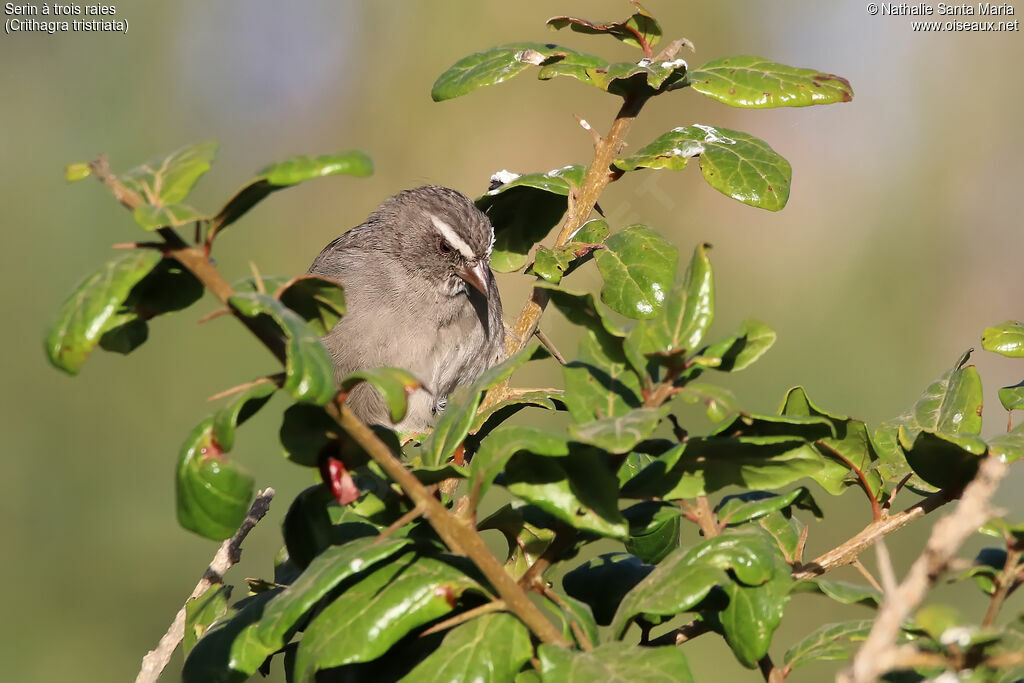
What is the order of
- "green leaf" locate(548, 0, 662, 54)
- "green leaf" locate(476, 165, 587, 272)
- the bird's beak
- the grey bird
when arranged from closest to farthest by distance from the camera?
"green leaf" locate(548, 0, 662, 54), "green leaf" locate(476, 165, 587, 272), the grey bird, the bird's beak

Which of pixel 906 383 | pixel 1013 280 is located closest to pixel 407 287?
pixel 906 383

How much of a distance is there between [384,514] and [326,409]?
40 centimetres

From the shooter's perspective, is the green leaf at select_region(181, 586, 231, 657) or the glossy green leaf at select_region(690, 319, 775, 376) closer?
the glossy green leaf at select_region(690, 319, 775, 376)

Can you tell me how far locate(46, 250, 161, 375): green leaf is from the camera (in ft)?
4.70

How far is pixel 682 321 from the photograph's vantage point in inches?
64.1

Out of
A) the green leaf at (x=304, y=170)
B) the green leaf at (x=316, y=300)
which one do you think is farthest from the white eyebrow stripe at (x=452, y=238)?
the green leaf at (x=304, y=170)

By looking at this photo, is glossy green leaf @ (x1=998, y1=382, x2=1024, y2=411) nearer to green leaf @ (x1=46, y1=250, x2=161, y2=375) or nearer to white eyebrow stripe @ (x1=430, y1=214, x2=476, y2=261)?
green leaf @ (x1=46, y1=250, x2=161, y2=375)

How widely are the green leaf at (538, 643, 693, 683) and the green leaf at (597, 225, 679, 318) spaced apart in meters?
0.94

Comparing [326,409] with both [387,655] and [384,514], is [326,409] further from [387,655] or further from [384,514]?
[387,655]

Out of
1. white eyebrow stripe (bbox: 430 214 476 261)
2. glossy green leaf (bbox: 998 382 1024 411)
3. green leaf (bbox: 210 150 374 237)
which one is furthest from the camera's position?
white eyebrow stripe (bbox: 430 214 476 261)

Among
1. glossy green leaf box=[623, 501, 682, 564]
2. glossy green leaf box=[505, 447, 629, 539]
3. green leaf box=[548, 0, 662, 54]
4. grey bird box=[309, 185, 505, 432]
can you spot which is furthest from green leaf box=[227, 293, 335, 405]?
grey bird box=[309, 185, 505, 432]

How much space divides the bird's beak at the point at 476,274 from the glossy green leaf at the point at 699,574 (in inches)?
160

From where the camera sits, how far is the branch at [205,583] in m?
2.08

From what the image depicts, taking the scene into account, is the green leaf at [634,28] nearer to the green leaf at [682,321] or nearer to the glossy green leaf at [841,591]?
the green leaf at [682,321]
